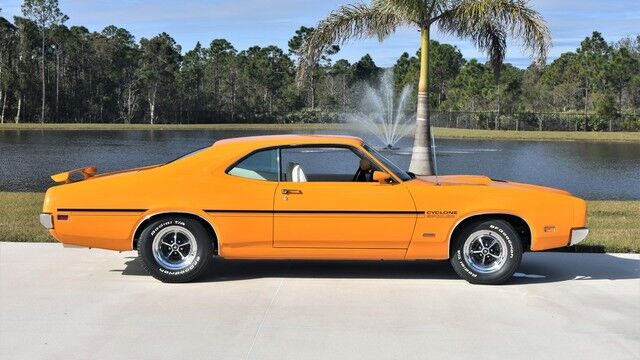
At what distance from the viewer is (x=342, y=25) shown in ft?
55.9

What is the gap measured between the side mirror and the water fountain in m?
26.5

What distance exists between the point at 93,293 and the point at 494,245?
11.6 feet

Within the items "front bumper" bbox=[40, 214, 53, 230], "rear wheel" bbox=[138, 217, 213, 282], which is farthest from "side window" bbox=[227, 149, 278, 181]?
"front bumper" bbox=[40, 214, 53, 230]

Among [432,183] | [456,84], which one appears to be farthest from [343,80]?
[432,183]

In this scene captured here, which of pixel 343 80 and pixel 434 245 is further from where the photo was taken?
pixel 343 80

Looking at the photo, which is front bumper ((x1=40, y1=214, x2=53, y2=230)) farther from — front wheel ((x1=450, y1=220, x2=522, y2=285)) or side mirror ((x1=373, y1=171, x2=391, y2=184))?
front wheel ((x1=450, y1=220, x2=522, y2=285))

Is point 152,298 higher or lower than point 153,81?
lower

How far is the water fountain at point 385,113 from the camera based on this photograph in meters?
42.9

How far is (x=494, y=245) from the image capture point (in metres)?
6.54

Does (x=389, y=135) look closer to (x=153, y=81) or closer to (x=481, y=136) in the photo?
(x=481, y=136)

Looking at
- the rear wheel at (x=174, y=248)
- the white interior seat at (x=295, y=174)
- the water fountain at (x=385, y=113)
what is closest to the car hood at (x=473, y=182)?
the white interior seat at (x=295, y=174)

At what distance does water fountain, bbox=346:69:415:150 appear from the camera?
42.9 m

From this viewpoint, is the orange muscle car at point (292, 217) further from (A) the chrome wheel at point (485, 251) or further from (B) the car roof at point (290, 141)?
(B) the car roof at point (290, 141)

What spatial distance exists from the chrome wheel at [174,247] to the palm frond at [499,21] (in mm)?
11580
